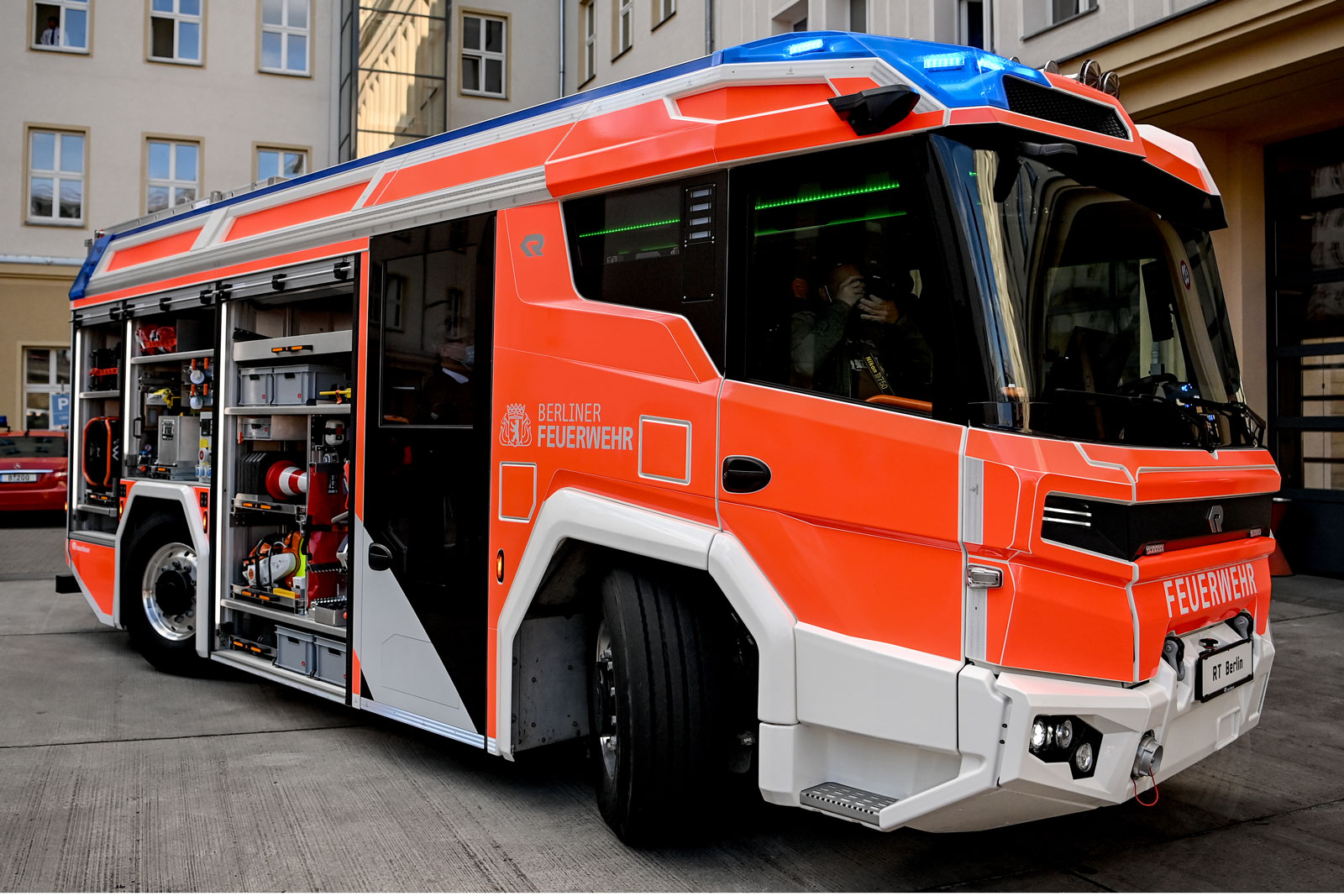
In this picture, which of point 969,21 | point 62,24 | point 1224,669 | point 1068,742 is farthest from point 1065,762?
point 62,24

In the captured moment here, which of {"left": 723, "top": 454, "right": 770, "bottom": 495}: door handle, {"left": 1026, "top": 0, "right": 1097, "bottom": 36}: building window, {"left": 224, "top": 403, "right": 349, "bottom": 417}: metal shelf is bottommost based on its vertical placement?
{"left": 723, "top": 454, "right": 770, "bottom": 495}: door handle

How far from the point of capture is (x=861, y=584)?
3441 mm

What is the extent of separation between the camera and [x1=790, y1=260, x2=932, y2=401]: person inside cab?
343 centimetres

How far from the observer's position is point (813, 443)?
355cm

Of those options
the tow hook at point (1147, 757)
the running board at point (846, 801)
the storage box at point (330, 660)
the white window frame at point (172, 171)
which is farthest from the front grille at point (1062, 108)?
the white window frame at point (172, 171)

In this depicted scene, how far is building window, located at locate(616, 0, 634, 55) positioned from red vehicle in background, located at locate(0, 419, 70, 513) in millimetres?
11572

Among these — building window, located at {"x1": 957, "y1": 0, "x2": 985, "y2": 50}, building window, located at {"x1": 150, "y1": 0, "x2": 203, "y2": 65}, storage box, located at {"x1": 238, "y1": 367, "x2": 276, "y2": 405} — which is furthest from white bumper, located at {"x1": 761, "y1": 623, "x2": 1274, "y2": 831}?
building window, located at {"x1": 150, "y1": 0, "x2": 203, "y2": 65}

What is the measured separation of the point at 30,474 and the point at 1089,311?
58.0 feet

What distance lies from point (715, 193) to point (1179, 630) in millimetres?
2066

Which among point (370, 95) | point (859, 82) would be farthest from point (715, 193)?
point (370, 95)

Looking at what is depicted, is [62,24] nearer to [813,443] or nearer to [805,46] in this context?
[805,46]

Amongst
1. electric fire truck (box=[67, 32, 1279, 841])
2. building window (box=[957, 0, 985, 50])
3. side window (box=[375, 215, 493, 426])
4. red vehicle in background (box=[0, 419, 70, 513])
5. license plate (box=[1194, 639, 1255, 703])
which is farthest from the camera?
red vehicle in background (box=[0, 419, 70, 513])

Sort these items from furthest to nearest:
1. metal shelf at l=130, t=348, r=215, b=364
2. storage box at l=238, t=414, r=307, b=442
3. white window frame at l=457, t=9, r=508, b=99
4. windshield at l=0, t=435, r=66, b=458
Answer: white window frame at l=457, t=9, r=508, b=99
windshield at l=0, t=435, r=66, b=458
metal shelf at l=130, t=348, r=215, b=364
storage box at l=238, t=414, r=307, b=442

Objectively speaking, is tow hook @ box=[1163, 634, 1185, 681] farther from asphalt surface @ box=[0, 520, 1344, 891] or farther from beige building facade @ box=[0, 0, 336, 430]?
beige building facade @ box=[0, 0, 336, 430]
